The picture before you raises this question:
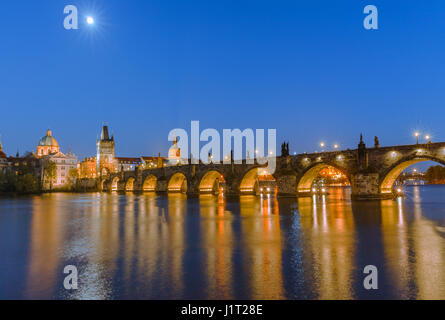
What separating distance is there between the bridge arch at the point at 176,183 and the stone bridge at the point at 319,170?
0.92 feet

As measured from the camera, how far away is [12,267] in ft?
34.5

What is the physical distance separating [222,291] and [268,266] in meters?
2.68

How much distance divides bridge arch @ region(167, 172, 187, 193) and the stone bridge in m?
0.28

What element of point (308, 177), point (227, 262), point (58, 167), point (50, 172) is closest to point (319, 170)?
point (308, 177)

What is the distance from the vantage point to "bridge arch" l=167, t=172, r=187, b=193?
7444 centimetres

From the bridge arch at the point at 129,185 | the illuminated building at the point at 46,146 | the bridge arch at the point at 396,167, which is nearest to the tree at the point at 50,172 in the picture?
the bridge arch at the point at 129,185

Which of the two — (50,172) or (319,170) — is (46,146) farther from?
(319,170)

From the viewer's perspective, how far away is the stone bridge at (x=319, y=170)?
33906 millimetres

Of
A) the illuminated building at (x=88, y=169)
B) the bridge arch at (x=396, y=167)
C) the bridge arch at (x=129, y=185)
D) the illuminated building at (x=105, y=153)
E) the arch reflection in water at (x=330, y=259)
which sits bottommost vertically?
the arch reflection in water at (x=330, y=259)

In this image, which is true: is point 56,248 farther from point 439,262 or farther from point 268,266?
point 439,262

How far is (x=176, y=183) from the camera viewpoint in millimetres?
76812

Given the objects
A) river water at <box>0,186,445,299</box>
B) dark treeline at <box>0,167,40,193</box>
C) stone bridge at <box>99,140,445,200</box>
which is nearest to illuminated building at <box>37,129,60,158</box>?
dark treeline at <box>0,167,40,193</box>

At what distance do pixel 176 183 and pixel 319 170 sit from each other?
4022 cm

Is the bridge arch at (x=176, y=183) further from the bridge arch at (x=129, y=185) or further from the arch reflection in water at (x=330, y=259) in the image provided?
the arch reflection in water at (x=330, y=259)
